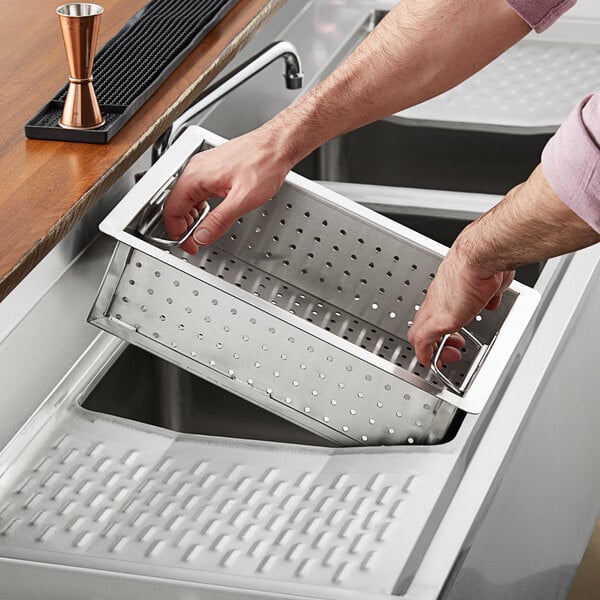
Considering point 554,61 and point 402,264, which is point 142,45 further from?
point 554,61

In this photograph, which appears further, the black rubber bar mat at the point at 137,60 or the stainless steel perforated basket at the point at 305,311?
the black rubber bar mat at the point at 137,60

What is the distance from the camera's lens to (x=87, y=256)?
5.15ft

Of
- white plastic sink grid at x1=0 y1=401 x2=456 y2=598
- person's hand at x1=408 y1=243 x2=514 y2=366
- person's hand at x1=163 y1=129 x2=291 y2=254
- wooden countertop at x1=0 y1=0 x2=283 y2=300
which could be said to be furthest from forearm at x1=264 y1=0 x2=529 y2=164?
white plastic sink grid at x1=0 y1=401 x2=456 y2=598

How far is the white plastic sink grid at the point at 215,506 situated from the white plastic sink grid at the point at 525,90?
1.05 m

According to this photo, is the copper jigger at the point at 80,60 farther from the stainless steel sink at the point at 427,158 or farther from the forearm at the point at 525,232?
the stainless steel sink at the point at 427,158

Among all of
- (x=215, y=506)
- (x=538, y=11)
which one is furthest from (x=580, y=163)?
(x=215, y=506)

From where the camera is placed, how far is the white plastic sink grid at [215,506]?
116 centimetres

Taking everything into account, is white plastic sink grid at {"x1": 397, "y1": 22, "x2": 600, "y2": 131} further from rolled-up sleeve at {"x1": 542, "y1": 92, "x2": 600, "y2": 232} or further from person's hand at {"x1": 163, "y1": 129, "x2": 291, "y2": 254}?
rolled-up sleeve at {"x1": 542, "y1": 92, "x2": 600, "y2": 232}

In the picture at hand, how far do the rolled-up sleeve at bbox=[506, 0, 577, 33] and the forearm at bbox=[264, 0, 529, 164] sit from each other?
9 centimetres

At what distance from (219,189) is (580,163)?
55cm

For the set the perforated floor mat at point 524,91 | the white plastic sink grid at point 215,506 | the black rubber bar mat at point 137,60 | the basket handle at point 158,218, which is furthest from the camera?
the perforated floor mat at point 524,91

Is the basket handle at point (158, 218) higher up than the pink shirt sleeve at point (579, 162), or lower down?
lower down

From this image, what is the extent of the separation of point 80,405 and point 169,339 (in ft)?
0.55

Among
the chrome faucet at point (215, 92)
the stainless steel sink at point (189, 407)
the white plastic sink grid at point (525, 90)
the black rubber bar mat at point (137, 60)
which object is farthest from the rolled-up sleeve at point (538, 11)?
the white plastic sink grid at point (525, 90)
